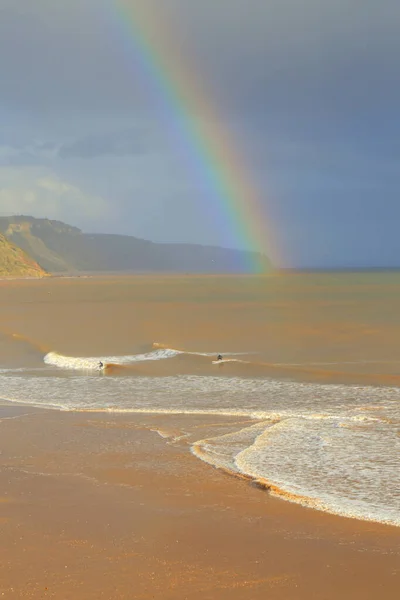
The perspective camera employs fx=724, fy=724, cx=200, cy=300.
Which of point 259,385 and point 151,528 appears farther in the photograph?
point 259,385

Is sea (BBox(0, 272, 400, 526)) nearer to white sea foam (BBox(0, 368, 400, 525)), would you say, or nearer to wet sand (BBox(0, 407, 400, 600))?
white sea foam (BBox(0, 368, 400, 525))

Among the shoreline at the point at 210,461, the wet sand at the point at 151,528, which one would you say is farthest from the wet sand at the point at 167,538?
the shoreline at the point at 210,461

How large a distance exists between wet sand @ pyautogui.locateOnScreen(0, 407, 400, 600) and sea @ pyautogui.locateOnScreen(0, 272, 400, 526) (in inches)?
39.8

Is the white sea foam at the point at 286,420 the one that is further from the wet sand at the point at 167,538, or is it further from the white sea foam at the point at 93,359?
the white sea foam at the point at 93,359

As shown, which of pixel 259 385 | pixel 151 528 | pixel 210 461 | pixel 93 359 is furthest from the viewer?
pixel 93 359

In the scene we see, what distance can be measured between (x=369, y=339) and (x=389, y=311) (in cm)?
2504

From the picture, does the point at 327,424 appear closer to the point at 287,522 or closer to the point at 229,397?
the point at 229,397

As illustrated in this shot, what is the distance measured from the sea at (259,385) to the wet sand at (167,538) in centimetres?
101

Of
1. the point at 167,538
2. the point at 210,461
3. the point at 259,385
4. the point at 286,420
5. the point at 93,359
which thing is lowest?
the point at 167,538

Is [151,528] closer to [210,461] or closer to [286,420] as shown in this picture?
[210,461]

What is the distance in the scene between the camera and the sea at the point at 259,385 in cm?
1357

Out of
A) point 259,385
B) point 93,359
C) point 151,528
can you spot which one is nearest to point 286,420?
point 259,385

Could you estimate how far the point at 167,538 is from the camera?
10031 mm

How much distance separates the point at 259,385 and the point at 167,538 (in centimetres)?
1621
